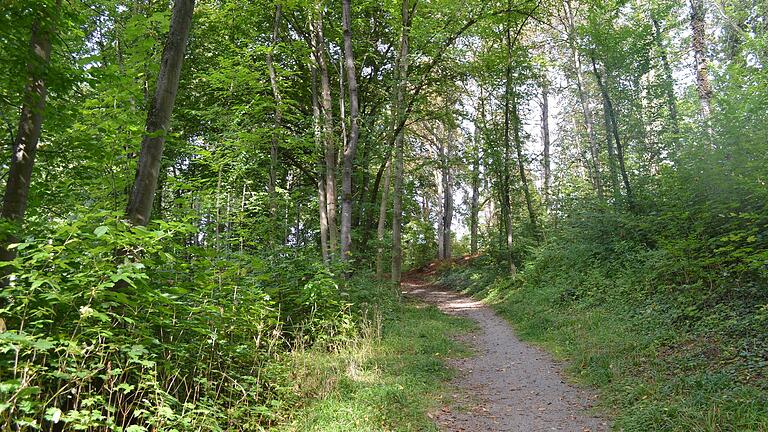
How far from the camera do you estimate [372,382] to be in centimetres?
602

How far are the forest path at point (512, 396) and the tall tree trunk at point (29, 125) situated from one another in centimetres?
515

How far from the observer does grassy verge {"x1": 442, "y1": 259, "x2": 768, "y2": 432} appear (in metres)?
4.55

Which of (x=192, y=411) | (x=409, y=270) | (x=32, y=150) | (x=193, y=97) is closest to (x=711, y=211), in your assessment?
(x=192, y=411)

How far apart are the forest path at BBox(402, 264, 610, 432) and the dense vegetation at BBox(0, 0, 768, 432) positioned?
391 millimetres

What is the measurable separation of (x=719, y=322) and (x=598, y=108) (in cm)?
2513

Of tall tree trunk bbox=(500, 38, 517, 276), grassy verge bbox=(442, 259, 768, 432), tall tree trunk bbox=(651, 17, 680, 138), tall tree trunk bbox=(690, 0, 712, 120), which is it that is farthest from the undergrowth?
tall tree trunk bbox=(651, 17, 680, 138)

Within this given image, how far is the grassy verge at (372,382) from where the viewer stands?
189 inches

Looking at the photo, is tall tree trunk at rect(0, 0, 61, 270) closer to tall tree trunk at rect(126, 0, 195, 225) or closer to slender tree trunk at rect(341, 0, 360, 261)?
tall tree trunk at rect(126, 0, 195, 225)

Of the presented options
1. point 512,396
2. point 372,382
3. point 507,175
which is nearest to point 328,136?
point 372,382

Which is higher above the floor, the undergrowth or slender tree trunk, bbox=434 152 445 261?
slender tree trunk, bbox=434 152 445 261

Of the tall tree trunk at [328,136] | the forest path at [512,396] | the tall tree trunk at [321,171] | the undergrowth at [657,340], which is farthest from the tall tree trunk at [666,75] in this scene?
the tall tree trunk at [321,171]

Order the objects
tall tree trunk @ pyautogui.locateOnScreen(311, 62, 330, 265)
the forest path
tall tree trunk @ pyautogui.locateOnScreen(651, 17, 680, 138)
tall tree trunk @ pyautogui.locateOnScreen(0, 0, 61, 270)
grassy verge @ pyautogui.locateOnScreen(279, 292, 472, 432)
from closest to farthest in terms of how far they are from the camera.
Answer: tall tree trunk @ pyautogui.locateOnScreen(0, 0, 61, 270) → grassy verge @ pyautogui.locateOnScreen(279, 292, 472, 432) → the forest path → tall tree trunk @ pyautogui.locateOnScreen(311, 62, 330, 265) → tall tree trunk @ pyautogui.locateOnScreen(651, 17, 680, 138)

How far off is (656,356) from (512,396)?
2.24 metres

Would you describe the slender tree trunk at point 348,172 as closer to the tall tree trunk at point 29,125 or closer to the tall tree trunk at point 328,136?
the tall tree trunk at point 328,136
